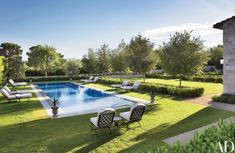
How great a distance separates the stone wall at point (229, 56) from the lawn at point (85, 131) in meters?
3.10

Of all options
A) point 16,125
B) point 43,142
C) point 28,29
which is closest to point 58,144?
point 43,142

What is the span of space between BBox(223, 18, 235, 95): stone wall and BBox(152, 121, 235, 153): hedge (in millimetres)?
11097

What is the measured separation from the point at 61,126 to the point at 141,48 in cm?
1437

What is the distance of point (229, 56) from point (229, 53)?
7.8 inches

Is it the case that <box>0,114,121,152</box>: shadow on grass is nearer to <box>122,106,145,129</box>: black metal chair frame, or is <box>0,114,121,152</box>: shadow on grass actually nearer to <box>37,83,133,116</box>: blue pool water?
<box>122,106,145,129</box>: black metal chair frame

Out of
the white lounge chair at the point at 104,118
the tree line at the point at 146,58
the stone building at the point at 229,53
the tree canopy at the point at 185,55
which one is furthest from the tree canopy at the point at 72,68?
the white lounge chair at the point at 104,118

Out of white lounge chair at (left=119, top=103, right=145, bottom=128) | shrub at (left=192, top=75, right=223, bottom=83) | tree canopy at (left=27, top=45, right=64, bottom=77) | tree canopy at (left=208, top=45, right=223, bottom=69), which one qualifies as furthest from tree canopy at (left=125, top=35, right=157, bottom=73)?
tree canopy at (left=208, top=45, right=223, bottom=69)

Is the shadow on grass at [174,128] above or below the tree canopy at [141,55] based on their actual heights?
below

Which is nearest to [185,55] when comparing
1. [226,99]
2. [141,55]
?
[226,99]

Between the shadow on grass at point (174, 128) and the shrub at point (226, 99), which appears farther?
the shrub at point (226, 99)

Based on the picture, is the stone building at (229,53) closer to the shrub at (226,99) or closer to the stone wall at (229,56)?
the stone wall at (229,56)

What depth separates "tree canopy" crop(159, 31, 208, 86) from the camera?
16250 mm

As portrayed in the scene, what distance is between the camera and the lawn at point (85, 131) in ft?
22.6

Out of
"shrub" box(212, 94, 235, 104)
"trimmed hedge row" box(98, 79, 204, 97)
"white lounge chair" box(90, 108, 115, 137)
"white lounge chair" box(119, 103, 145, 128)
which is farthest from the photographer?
A: "trimmed hedge row" box(98, 79, 204, 97)
